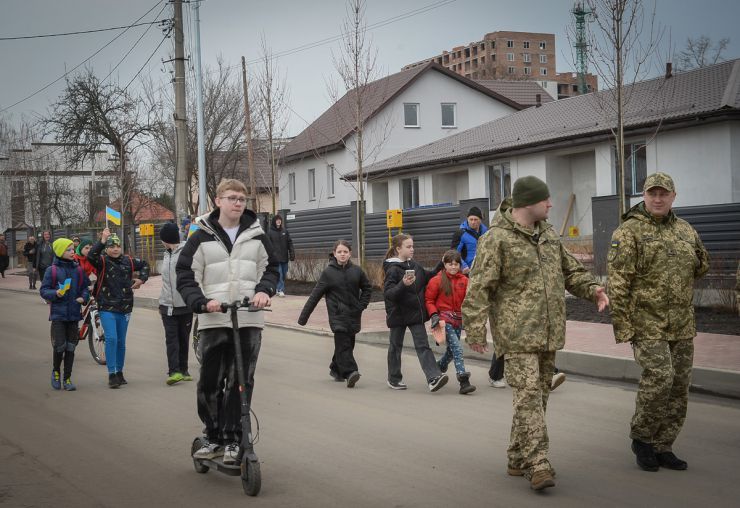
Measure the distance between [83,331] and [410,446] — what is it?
7.27m

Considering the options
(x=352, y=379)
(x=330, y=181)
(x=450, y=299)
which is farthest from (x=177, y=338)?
(x=330, y=181)

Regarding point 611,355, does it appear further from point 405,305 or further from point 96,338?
point 96,338

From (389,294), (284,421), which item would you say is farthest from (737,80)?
(284,421)

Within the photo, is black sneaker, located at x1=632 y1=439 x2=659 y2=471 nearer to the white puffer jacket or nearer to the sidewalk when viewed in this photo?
the white puffer jacket

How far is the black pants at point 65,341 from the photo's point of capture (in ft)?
34.7

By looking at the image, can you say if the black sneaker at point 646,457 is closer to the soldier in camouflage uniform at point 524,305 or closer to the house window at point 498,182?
the soldier in camouflage uniform at point 524,305

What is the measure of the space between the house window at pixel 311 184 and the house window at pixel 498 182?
59.2 feet

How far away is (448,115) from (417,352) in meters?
40.0

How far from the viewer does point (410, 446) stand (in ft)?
24.1

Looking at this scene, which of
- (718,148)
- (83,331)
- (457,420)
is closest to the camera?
(457,420)

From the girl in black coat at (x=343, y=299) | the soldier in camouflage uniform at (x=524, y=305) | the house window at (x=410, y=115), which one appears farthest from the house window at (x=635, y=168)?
the soldier in camouflage uniform at (x=524, y=305)

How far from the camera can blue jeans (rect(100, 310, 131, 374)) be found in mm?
10633

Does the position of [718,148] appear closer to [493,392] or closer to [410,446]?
[493,392]

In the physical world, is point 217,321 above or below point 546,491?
above
